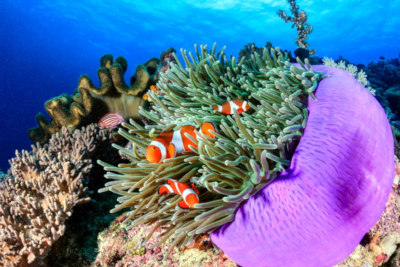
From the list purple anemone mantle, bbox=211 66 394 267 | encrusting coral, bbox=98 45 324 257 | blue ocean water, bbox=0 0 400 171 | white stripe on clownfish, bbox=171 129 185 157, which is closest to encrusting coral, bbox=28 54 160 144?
encrusting coral, bbox=98 45 324 257

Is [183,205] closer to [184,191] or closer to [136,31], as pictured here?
[184,191]

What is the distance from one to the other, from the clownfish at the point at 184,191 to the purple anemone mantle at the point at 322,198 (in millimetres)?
247

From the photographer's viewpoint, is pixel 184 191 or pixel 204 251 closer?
pixel 184 191

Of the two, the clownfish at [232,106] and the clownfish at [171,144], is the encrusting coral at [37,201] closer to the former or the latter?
the clownfish at [171,144]

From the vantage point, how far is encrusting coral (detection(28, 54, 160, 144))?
3.62m

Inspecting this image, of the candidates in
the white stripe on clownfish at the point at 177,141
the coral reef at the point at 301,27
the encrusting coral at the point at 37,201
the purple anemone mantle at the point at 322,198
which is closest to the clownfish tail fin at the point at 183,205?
the purple anemone mantle at the point at 322,198

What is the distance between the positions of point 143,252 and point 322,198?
1.39 metres

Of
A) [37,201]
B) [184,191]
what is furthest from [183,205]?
[37,201]

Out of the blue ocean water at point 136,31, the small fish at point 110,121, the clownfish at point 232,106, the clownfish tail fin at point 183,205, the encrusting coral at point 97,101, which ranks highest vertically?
the blue ocean water at point 136,31

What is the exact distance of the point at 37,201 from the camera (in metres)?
2.24

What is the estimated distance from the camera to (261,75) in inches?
78.2

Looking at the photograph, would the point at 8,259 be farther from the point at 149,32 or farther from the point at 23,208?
the point at 149,32

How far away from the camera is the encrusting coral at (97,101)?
3.62 meters

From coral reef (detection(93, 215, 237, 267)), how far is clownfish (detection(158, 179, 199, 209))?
18.2 inches
